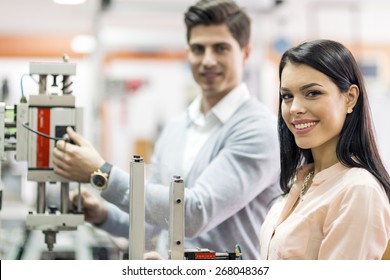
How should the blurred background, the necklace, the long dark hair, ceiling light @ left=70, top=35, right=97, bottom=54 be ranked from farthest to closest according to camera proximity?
ceiling light @ left=70, top=35, right=97, bottom=54 → the blurred background → the necklace → the long dark hair

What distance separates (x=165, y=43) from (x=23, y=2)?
1.41 meters

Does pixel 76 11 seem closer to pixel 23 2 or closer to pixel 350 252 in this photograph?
pixel 23 2

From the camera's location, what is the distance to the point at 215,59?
2057 mm

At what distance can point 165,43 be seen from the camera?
6129mm

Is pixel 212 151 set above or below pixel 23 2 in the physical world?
below

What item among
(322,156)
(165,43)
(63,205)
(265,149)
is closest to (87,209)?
(63,205)

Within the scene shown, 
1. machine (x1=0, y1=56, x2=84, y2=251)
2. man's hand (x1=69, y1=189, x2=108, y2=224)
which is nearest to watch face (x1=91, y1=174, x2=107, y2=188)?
machine (x1=0, y1=56, x2=84, y2=251)

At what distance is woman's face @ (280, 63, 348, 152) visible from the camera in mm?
1443

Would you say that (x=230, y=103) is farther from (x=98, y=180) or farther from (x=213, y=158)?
(x=98, y=180)

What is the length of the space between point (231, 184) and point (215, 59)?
425 millimetres

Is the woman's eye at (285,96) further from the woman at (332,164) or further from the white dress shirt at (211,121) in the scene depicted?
the white dress shirt at (211,121)

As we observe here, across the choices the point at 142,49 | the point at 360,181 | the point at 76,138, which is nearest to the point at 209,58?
the point at 76,138

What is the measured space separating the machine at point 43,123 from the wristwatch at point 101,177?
0.11 m

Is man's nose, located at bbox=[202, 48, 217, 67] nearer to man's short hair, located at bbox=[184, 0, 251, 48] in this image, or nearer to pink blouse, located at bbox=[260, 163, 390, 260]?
man's short hair, located at bbox=[184, 0, 251, 48]
